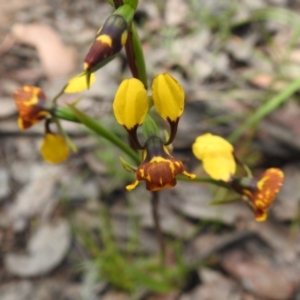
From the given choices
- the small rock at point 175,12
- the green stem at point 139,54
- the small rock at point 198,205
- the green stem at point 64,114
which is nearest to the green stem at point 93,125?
the green stem at point 64,114

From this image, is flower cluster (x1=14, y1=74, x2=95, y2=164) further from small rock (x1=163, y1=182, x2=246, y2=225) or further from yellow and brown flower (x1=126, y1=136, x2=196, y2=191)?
small rock (x1=163, y1=182, x2=246, y2=225)

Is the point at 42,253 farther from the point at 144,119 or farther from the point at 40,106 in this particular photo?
the point at 144,119

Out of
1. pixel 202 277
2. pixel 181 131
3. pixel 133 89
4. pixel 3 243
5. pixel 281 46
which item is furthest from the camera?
pixel 281 46

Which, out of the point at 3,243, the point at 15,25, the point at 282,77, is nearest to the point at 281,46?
the point at 282,77

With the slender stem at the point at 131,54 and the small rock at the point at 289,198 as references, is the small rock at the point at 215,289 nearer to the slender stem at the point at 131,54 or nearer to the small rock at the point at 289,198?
the small rock at the point at 289,198

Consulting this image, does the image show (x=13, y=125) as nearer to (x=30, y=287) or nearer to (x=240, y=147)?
(x=30, y=287)
